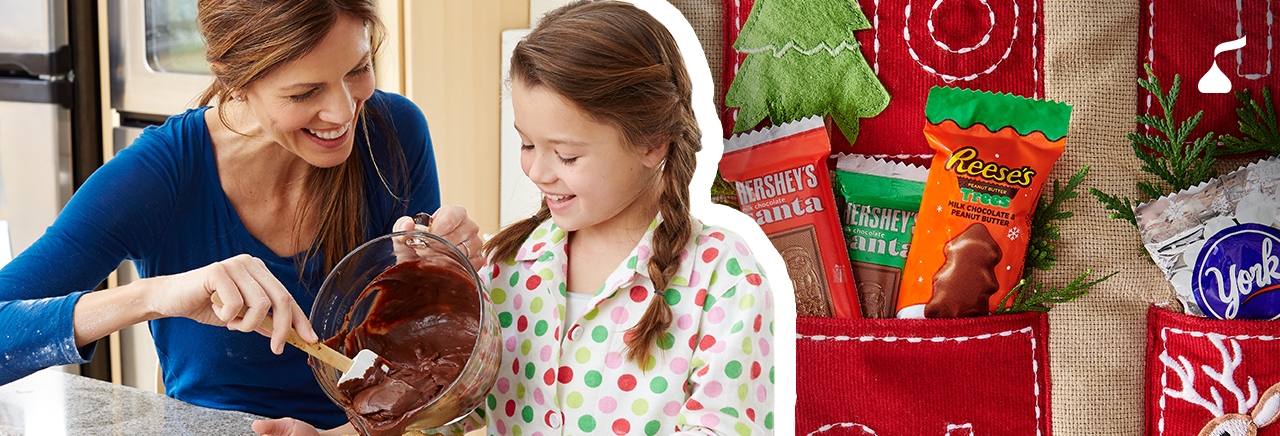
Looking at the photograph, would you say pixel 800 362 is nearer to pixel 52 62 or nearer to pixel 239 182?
pixel 239 182

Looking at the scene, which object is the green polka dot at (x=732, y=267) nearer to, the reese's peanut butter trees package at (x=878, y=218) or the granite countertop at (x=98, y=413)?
the reese's peanut butter trees package at (x=878, y=218)

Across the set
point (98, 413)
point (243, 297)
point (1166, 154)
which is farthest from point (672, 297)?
point (98, 413)

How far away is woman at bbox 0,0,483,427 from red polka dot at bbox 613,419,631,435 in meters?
0.22

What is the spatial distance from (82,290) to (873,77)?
87 cm

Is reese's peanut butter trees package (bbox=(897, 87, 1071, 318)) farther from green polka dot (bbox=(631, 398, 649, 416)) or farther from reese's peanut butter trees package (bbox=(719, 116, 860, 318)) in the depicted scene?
green polka dot (bbox=(631, 398, 649, 416))

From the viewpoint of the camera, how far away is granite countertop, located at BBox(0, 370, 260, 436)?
1030mm

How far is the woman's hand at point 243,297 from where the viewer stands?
0.87 m

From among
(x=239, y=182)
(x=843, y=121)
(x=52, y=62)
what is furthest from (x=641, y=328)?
(x=52, y=62)

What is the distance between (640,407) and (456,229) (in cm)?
25

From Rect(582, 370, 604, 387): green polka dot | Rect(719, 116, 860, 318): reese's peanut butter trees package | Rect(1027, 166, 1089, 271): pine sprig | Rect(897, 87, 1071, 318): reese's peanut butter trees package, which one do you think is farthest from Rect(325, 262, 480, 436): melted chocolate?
Rect(1027, 166, 1089, 271): pine sprig

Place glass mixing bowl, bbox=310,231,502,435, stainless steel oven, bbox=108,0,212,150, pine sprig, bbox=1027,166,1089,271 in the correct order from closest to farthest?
glass mixing bowl, bbox=310,231,502,435 → pine sprig, bbox=1027,166,1089,271 → stainless steel oven, bbox=108,0,212,150

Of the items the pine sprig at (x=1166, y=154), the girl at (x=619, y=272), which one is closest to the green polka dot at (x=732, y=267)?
the girl at (x=619, y=272)

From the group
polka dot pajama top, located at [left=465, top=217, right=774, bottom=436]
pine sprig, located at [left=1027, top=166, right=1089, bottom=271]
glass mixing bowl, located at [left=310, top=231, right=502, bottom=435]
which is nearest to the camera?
glass mixing bowl, located at [left=310, top=231, right=502, bottom=435]

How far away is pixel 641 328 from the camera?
95cm
